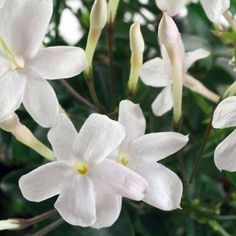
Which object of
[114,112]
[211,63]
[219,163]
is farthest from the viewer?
[211,63]

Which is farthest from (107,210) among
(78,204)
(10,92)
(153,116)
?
(153,116)

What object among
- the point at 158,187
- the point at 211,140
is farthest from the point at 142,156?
the point at 211,140

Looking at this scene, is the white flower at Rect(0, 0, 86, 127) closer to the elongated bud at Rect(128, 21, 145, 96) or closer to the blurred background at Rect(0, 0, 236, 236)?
the elongated bud at Rect(128, 21, 145, 96)

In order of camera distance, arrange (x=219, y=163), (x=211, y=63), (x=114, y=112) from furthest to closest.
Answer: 1. (x=211, y=63)
2. (x=114, y=112)
3. (x=219, y=163)

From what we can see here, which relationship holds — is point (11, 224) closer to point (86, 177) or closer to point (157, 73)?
point (86, 177)

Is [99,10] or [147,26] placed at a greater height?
[99,10]

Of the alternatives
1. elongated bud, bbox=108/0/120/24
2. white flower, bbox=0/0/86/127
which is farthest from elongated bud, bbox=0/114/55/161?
elongated bud, bbox=108/0/120/24

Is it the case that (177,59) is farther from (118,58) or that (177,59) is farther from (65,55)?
(118,58)
